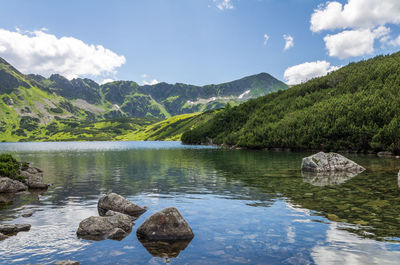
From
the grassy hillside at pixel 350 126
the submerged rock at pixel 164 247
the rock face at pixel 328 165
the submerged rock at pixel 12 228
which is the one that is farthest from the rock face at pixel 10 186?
the grassy hillside at pixel 350 126

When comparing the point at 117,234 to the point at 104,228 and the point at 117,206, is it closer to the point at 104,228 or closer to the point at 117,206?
the point at 104,228

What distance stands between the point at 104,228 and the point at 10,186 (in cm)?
→ 2518

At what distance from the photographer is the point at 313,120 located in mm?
147875

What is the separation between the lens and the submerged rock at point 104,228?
19.0 meters

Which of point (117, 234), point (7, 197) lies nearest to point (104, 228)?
point (117, 234)

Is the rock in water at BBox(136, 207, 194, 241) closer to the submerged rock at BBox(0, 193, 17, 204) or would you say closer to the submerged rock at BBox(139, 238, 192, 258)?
the submerged rock at BBox(139, 238, 192, 258)

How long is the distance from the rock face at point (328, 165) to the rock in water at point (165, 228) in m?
40.7

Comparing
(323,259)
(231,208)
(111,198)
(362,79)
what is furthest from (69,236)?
(362,79)

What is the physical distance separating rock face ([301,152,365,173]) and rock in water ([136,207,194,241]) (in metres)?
40.7

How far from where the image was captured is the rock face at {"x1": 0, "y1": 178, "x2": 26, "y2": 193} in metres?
36.5

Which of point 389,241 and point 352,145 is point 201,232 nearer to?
point 389,241

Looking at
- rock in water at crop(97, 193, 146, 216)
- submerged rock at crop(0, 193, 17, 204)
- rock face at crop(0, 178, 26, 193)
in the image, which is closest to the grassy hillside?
rock in water at crop(97, 193, 146, 216)

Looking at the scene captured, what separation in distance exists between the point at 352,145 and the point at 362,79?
304ft

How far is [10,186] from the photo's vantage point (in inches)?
1465
